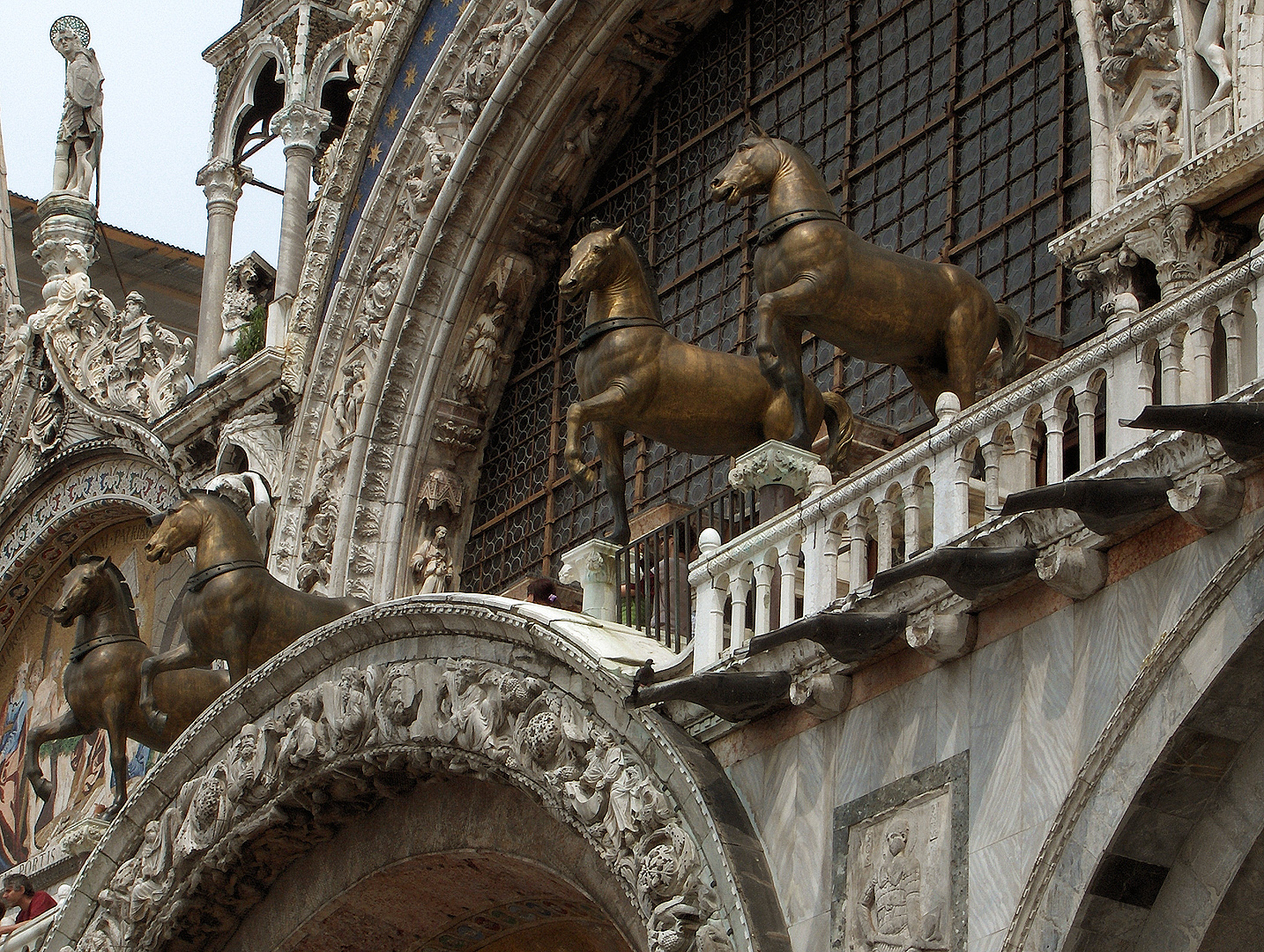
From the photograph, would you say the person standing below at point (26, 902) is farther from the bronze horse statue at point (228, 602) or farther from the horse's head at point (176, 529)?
Answer: the horse's head at point (176, 529)

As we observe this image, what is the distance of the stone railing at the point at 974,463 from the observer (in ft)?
27.5

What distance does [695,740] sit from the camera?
10.5 meters

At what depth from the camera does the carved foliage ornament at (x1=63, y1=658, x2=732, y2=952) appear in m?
10.1

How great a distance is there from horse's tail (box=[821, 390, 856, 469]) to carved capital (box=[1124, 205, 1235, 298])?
5.97 feet

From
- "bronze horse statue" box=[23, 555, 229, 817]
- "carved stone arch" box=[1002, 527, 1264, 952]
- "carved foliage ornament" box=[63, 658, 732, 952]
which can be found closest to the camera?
"carved stone arch" box=[1002, 527, 1264, 952]

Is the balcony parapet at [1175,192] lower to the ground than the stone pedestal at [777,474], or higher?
higher

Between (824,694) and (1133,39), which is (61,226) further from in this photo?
(824,694)

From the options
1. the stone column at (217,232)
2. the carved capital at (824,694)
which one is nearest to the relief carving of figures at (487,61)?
the stone column at (217,232)

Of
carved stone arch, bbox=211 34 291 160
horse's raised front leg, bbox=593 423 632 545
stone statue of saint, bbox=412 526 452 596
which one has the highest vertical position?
carved stone arch, bbox=211 34 291 160

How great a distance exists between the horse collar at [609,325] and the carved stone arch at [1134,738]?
4.48 metres

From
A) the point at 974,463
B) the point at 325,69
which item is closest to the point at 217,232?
the point at 325,69

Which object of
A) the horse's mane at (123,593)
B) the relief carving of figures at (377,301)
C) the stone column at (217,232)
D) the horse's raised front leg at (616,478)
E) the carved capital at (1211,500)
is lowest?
the carved capital at (1211,500)

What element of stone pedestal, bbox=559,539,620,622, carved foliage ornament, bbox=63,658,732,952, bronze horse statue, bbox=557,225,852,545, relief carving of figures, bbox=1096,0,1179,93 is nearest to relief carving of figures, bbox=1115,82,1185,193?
relief carving of figures, bbox=1096,0,1179,93

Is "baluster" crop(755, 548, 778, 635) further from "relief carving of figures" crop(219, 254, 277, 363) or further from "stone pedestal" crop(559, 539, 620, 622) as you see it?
"relief carving of figures" crop(219, 254, 277, 363)
